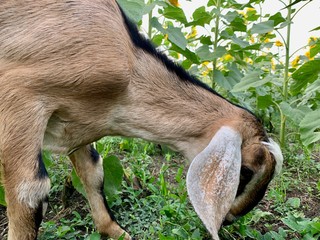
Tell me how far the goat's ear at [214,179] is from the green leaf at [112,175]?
1.16 m

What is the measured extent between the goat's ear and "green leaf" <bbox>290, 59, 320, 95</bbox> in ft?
3.96

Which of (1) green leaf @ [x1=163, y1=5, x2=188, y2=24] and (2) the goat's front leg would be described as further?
(1) green leaf @ [x1=163, y1=5, x2=188, y2=24]

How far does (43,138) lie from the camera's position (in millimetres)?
3561

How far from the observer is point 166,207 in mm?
4172

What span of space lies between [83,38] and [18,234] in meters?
1.21

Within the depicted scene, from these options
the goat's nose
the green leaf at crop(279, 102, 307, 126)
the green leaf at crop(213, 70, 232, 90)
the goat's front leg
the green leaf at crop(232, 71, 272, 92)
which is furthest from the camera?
the green leaf at crop(213, 70, 232, 90)

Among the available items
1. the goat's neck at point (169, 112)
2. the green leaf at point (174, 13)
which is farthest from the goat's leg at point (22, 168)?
the green leaf at point (174, 13)

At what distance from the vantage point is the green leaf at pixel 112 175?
452 cm

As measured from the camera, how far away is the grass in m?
4.07

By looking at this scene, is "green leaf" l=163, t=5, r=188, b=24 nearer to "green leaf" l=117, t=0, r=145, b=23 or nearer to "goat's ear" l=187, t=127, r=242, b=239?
"green leaf" l=117, t=0, r=145, b=23

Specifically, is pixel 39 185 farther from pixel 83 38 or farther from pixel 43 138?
pixel 83 38

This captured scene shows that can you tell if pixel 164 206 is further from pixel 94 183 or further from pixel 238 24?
pixel 238 24

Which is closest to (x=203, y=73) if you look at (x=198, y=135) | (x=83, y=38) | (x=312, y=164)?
(x=312, y=164)

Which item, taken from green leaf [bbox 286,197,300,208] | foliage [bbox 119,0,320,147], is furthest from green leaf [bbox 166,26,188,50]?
green leaf [bbox 286,197,300,208]
